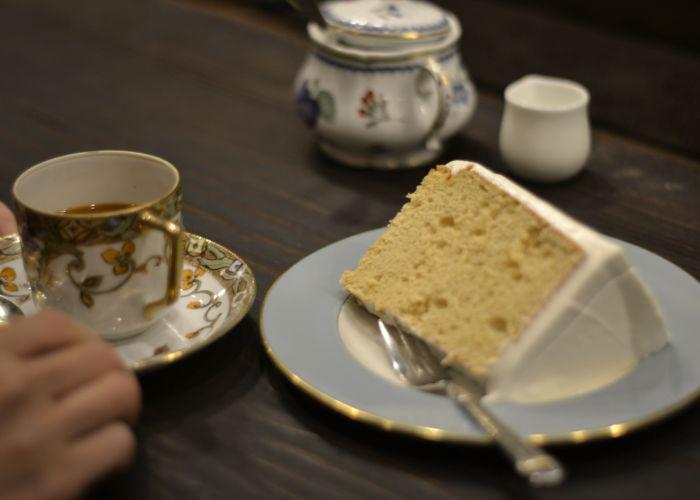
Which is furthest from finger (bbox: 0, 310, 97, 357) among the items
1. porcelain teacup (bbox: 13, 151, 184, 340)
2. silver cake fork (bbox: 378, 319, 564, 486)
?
silver cake fork (bbox: 378, 319, 564, 486)

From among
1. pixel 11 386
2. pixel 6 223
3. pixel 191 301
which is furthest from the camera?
pixel 6 223

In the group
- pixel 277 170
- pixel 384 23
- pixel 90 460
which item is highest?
pixel 384 23

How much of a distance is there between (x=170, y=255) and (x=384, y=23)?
57 cm

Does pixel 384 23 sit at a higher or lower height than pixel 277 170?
higher

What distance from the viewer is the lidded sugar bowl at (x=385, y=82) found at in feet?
4.11

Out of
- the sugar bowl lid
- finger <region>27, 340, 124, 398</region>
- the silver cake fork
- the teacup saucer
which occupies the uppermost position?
the sugar bowl lid

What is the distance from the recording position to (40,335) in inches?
26.8

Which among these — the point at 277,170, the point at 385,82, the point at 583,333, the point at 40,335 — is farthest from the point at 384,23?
the point at 40,335

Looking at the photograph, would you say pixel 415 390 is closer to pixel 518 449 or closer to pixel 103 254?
pixel 518 449

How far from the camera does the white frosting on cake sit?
0.75 metres

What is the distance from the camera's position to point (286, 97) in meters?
1.58

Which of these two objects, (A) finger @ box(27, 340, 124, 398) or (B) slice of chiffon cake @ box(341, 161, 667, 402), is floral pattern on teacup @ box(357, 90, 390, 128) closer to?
(B) slice of chiffon cake @ box(341, 161, 667, 402)

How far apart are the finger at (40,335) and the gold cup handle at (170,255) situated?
149 mm

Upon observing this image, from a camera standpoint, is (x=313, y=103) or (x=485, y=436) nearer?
(x=485, y=436)
